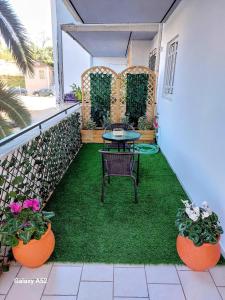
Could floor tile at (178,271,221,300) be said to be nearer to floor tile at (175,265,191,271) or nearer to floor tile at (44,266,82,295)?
floor tile at (175,265,191,271)

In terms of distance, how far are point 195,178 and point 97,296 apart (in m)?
1.74

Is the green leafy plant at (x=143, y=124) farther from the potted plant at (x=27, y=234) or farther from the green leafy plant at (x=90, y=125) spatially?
the potted plant at (x=27, y=234)

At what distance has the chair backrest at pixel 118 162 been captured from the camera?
2449mm

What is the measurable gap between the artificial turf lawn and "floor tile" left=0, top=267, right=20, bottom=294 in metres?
0.31

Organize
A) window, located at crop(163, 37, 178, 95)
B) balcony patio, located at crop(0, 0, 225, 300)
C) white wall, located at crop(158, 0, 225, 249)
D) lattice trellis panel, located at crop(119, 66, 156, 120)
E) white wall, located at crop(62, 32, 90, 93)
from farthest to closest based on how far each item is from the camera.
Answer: white wall, located at crop(62, 32, 90, 93), lattice trellis panel, located at crop(119, 66, 156, 120), window, located at crop(163, 37, 178, 95), white wall, located at crop(158, 0, 225, 249), balcony patio, located at crop(0, 0, 225, 300)

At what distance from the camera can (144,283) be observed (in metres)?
1.61

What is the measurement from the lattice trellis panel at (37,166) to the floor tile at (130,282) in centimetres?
96

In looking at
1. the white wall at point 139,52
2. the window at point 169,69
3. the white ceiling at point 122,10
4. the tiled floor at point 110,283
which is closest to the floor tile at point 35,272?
the tiled floor at point 110,283

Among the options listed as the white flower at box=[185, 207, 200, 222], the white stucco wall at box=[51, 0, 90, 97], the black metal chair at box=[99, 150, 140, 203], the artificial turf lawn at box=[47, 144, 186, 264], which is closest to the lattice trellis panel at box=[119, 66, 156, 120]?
the white stucco wall at box=[51, 0, 90, 97]

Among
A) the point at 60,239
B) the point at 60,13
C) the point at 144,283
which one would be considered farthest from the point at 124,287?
the point at 60,13

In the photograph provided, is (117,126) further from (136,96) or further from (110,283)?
(110,283)

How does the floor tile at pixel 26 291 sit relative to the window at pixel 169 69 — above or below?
below

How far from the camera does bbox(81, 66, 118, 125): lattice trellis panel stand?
5.42 metres

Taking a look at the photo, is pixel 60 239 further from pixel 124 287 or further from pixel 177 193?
pixel 177 193
